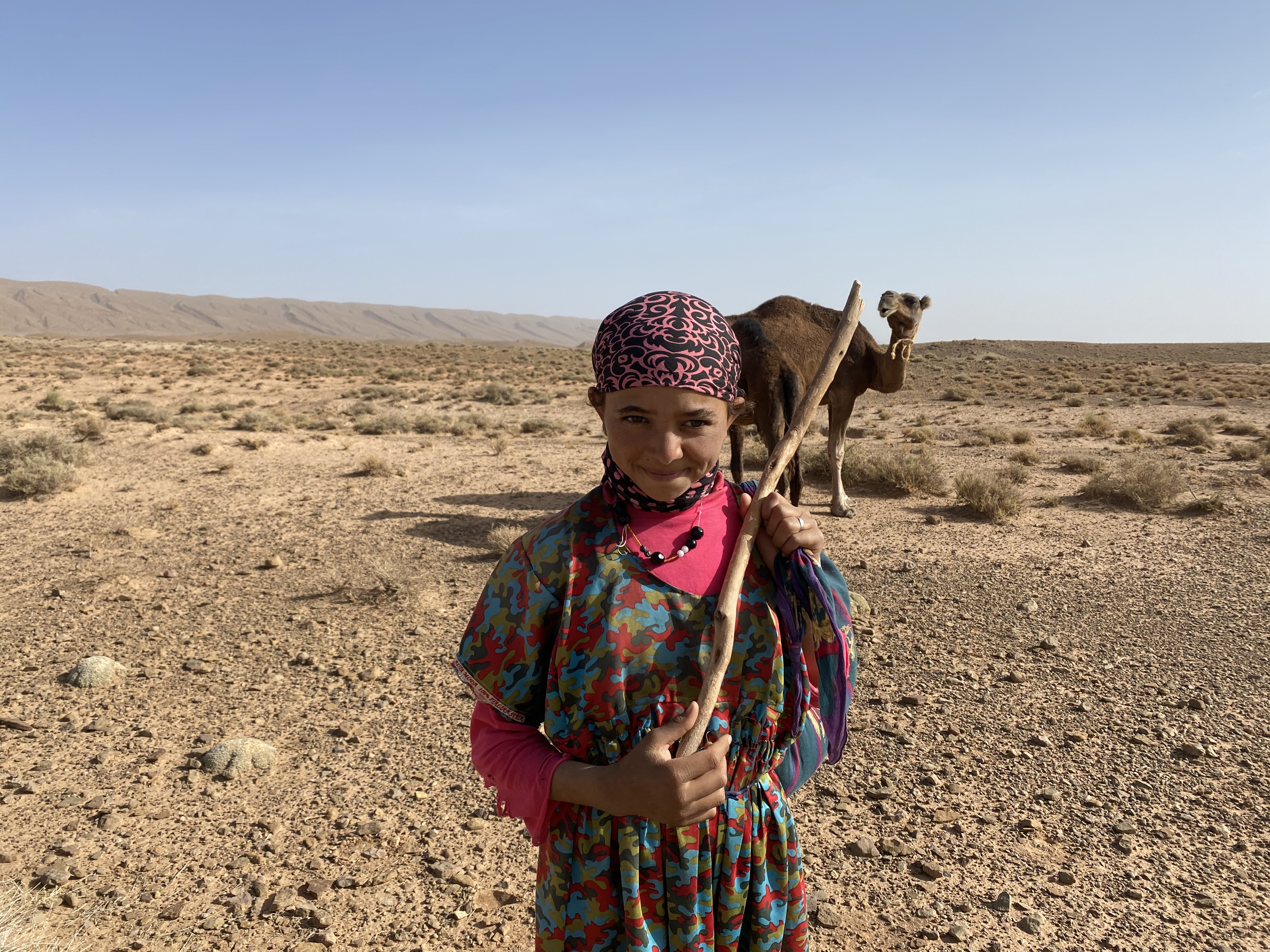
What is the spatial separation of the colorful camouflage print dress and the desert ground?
1656mm

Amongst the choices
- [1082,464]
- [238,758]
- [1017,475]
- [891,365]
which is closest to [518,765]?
[238,758]

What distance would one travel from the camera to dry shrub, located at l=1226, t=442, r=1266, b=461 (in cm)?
1119

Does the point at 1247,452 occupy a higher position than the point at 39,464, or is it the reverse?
the point at 1247,452

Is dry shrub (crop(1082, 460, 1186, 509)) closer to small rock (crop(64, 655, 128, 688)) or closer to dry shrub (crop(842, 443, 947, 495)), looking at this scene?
dry shrub (crop(842, 443, 947, 495))

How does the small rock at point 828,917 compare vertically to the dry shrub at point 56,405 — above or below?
below

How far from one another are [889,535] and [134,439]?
1111 cm

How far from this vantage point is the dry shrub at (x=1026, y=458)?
1104 centimetres

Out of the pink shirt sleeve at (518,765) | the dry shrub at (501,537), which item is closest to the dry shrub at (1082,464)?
the dry shrub at (501,537)

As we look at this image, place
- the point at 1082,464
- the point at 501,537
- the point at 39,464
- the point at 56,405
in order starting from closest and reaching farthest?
the point at 501,537 → the point at 39,464 → the point at 1082,464 → the point at 56,405

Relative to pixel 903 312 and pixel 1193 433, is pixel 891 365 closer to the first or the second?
pixel 903 312

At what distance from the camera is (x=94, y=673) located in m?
4.52

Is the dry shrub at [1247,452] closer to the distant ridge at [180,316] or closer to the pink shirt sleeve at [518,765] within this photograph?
the pink shirt sleeve at [518,765]

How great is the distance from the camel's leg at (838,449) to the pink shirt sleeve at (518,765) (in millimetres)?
7175

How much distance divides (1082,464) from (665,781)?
11.0 meters
